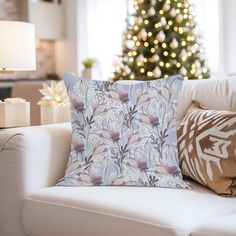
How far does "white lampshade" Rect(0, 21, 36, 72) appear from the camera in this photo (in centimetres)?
274

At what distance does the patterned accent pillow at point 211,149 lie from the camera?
1978 millimetres

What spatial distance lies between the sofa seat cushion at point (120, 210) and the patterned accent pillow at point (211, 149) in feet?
0.20

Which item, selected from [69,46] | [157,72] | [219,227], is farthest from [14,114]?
[69,46]

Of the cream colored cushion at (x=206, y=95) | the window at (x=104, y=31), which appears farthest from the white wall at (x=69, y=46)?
the cream colored cushion at (x=206, y=95)

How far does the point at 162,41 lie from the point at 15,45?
80.6 inches

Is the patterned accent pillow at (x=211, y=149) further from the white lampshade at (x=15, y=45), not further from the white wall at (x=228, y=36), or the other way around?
the white wall at (x=228, y=36)

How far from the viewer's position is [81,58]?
779cm

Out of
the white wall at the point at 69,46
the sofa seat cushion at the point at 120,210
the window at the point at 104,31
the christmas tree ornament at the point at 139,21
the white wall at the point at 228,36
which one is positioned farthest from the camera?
the white wall at the point at 69,46

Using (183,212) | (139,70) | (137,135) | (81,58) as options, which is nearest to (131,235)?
(183,212)

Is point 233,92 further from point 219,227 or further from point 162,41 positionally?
point 162,41

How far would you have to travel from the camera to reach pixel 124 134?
2240mm

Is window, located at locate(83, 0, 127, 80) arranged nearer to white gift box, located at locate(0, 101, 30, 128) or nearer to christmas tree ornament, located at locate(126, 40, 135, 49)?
christmas tree ornament, located at locate(126, 40, 135, 49)

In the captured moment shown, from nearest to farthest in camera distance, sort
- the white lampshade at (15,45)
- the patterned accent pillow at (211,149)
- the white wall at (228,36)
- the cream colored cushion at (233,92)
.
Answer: the patterned accent pillow at (211,149)
the cream colored cushion at (233,92)
the white lampshade at (15,45)
the white wall at (228,36)

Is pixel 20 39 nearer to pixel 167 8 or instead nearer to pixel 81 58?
pixel 167 8
